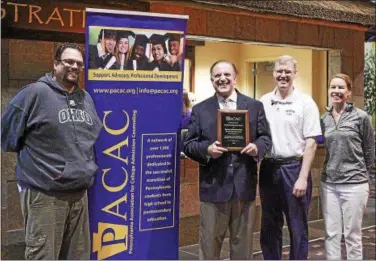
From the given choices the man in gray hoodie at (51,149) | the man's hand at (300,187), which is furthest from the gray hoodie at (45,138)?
the man's hand at (300,187)

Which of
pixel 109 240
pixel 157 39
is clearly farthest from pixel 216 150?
pixel 109 240

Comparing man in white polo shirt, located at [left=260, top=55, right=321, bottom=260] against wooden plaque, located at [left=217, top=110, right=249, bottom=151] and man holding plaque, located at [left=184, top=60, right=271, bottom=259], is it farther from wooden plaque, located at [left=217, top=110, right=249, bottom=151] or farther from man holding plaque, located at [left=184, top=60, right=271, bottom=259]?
wooden plaque, located at [left=217, top=110, right=249, bottom=151]

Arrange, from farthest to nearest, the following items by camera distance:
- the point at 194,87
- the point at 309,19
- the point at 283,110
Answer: the point at 194,87 < the point at 309,19 < the point at 283,110

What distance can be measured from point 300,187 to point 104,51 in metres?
1.75

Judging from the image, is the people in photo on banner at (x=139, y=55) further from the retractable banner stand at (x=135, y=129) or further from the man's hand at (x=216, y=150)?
the man's hand at (x=216, y=150)

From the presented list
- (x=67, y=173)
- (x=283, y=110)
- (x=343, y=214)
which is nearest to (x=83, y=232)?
(x=67, y=173)

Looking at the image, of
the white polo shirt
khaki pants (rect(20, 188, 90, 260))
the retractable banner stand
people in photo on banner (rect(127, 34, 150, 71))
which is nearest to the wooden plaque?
the white polo shirt

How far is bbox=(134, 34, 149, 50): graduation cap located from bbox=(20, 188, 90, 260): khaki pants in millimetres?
1200

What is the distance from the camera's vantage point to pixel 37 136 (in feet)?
11.4

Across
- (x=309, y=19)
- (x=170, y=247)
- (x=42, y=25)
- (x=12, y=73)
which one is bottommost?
(x=170, y=247)

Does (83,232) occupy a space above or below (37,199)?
below

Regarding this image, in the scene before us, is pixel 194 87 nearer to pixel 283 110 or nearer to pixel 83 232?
pixel 283 110

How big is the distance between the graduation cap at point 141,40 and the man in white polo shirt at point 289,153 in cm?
100

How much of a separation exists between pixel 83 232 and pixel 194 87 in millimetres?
4582
